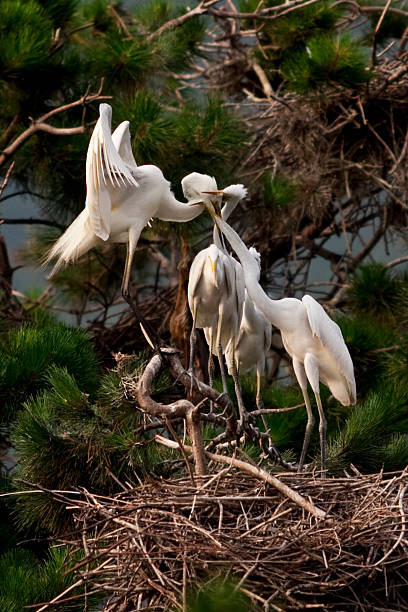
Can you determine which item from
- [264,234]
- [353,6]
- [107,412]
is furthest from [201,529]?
[353,6]

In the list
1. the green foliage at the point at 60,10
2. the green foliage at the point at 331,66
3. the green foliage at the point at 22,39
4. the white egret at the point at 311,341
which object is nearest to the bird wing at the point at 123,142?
the white egret at the point at 311,341

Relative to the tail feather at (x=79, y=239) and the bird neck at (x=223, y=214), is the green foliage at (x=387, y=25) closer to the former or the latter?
the bird neck at (x=223, y=214)

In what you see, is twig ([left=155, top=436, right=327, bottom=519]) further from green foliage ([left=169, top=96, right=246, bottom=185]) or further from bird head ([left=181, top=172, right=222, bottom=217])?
green foliage ([left=169, top=96, right=246, bottom=185])

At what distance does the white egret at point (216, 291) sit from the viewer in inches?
101

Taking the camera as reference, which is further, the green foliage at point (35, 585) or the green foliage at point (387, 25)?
the green foliage at point (387, 25)

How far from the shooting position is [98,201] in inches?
98.0

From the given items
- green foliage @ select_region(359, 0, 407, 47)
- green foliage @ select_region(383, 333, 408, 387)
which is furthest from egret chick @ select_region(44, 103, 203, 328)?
green foliage @ select_region(359, 0, 407, 47)

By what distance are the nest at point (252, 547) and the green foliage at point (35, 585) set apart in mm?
170

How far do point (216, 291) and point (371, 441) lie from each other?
2.23ft

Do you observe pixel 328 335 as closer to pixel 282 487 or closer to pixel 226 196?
pixel 226 196

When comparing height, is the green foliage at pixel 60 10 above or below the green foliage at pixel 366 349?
above

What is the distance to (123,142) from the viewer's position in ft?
8.75

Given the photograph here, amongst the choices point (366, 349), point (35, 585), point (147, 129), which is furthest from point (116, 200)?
point (366, 349)

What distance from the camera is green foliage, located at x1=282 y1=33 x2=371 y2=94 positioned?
4.09 m
